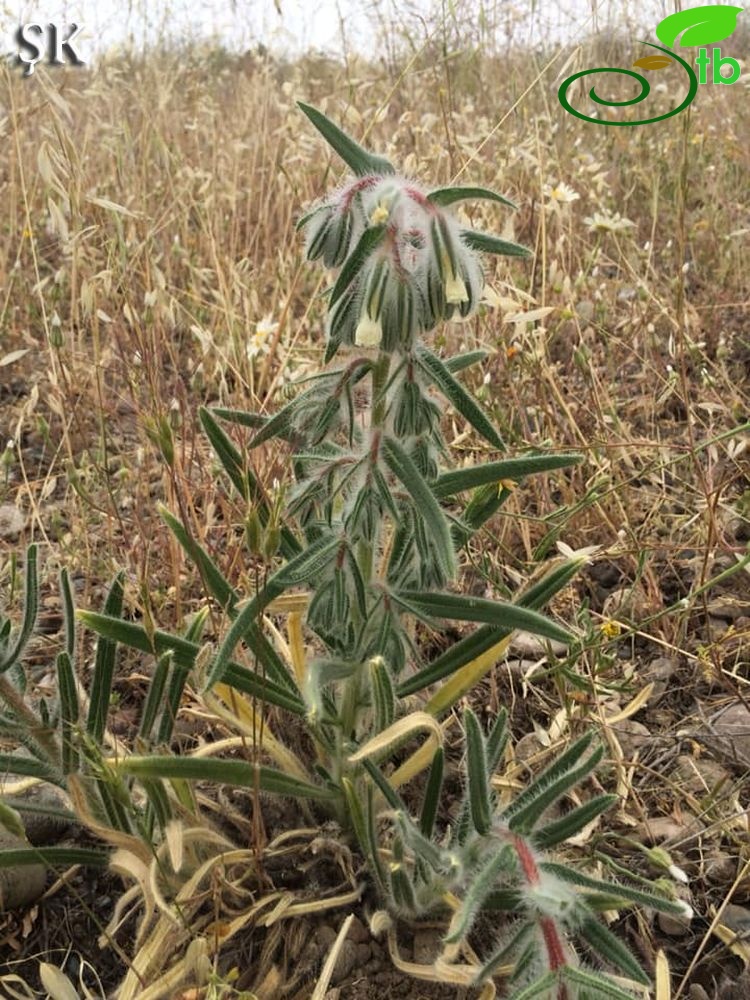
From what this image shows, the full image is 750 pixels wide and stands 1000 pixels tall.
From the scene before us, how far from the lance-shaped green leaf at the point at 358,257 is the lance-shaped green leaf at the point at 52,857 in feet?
3.43

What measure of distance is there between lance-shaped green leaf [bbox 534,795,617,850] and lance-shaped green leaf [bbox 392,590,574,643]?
9.5 inches

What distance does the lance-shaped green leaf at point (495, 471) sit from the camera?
1.51m

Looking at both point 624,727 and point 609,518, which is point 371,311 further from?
point 609,518

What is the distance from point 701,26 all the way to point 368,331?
3409mm

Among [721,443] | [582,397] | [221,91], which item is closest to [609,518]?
[721,443]

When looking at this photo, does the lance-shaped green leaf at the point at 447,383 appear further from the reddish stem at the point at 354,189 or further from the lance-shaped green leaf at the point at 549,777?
the lance-shaped green leaf at the point at 549,777

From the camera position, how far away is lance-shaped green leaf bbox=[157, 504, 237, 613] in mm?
1601

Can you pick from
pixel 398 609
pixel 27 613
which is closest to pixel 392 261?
pixel 398 609

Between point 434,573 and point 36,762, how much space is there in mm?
757

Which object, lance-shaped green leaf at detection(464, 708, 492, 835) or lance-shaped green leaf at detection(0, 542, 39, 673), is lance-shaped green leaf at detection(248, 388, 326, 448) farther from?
lance-shaped green leaf at detection(464, 708, 492, 835)

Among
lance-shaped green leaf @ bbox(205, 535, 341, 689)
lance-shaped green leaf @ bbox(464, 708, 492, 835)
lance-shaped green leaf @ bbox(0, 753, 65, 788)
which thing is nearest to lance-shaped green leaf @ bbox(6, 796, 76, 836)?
lance-shaped green leaf @ bbox(0, 753, 65, 788)

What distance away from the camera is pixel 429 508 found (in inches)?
54.6

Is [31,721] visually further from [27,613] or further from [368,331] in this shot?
[368,331]

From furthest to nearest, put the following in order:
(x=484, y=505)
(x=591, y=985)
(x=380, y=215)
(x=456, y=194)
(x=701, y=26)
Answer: (x=701, y=26), (x=484, y=505), (x=456, y=194), (x=380, y=215), (x=591, y=985)
